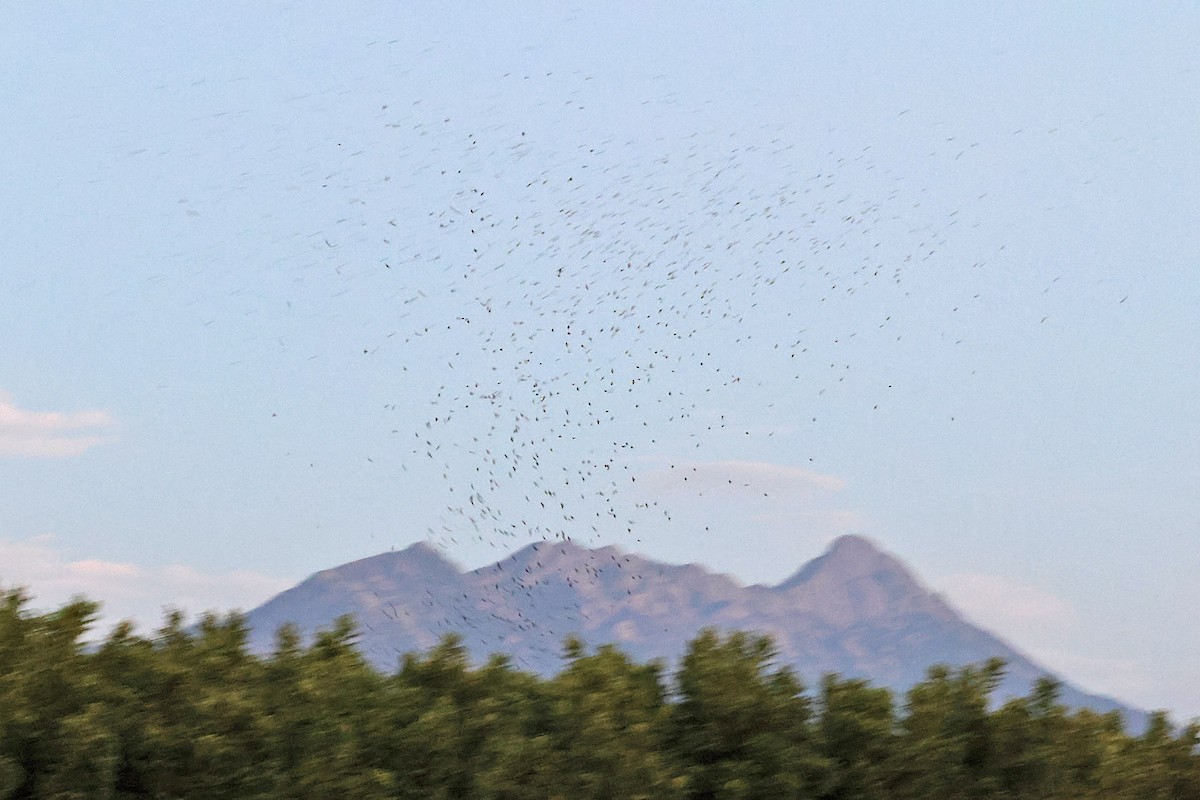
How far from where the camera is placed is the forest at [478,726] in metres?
7.25

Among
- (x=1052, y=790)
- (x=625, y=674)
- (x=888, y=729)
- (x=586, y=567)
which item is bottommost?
(x=1052, y=790)

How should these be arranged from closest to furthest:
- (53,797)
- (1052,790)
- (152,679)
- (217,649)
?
(53,797) → (152,679) → (217,649) → (1052,790)

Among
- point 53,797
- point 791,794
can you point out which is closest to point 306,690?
point 53,797

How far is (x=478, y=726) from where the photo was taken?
309 inches

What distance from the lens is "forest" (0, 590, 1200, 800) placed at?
7.25 meters

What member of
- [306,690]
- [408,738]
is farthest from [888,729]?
[306,690]

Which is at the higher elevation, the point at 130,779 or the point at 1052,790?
the point at 130,779

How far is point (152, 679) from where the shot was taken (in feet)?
24.7

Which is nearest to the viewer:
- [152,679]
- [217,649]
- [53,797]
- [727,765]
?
[53,797]

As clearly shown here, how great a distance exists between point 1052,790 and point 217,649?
614cm

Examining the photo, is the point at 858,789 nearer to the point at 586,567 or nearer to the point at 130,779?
the point at 130,779

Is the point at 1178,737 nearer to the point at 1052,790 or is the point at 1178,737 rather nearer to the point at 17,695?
the point at 1052,790

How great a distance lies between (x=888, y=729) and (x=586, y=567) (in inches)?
260

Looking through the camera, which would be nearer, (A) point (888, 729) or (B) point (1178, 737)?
(A) point (888, 729)
